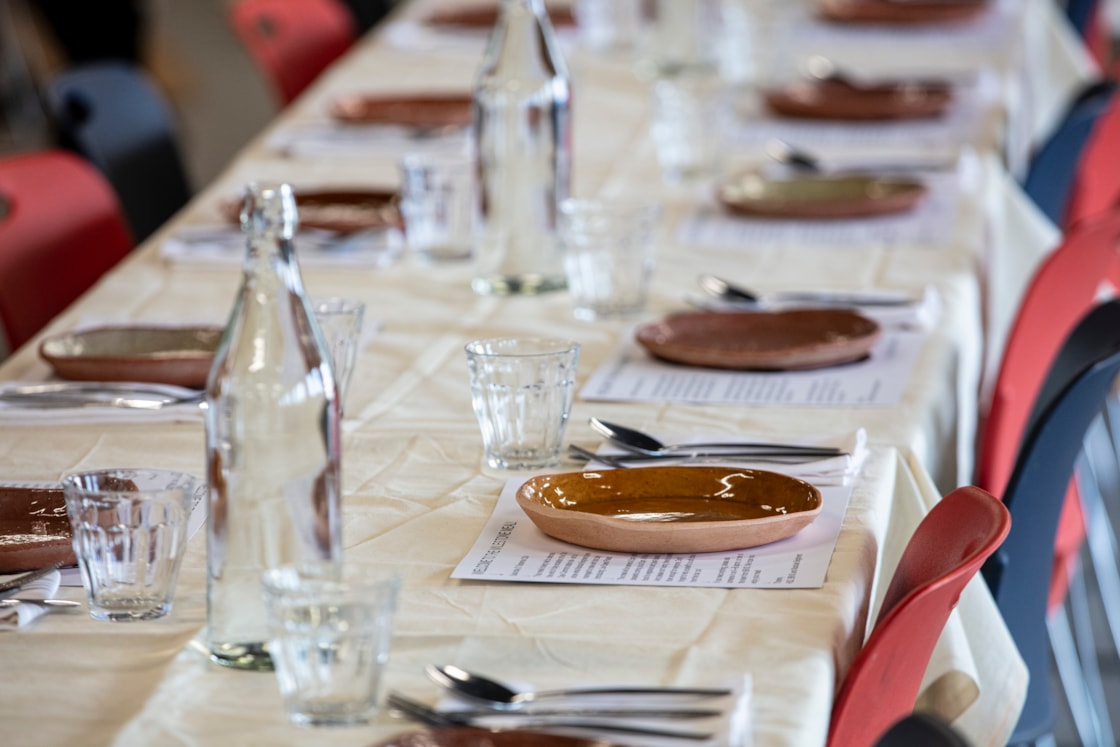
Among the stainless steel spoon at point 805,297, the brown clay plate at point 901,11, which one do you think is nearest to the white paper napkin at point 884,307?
the stainless steel spoon at point 805,297

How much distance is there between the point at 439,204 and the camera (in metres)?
2.10

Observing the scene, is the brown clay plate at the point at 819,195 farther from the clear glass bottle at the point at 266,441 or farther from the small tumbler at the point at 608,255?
the clear glass bottle at the point at 266,441

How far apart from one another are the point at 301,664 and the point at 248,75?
698cm

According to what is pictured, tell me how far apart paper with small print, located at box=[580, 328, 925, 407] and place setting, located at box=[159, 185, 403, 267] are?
53 cm

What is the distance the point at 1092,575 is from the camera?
3277 millimetres

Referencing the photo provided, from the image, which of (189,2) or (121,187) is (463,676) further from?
(189,2)

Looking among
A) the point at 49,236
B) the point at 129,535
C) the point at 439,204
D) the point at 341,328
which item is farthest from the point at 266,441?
the point at 49,236

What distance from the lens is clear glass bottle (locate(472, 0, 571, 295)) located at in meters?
1.94

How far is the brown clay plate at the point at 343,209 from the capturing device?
7.30 ft

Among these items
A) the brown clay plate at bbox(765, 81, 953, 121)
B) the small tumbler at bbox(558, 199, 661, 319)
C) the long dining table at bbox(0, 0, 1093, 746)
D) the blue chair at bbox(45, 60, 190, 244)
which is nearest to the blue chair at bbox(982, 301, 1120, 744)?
the long dining table at bbox(0, 0, 1093, 746)

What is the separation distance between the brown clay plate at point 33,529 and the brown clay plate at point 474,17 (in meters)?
2.35

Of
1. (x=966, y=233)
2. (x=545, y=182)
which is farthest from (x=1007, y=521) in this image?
(x=966, y=233)

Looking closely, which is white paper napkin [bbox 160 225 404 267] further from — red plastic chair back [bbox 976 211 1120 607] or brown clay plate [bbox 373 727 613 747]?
brown clay plate [bbox 373 727 613 747]

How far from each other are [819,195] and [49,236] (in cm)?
109
